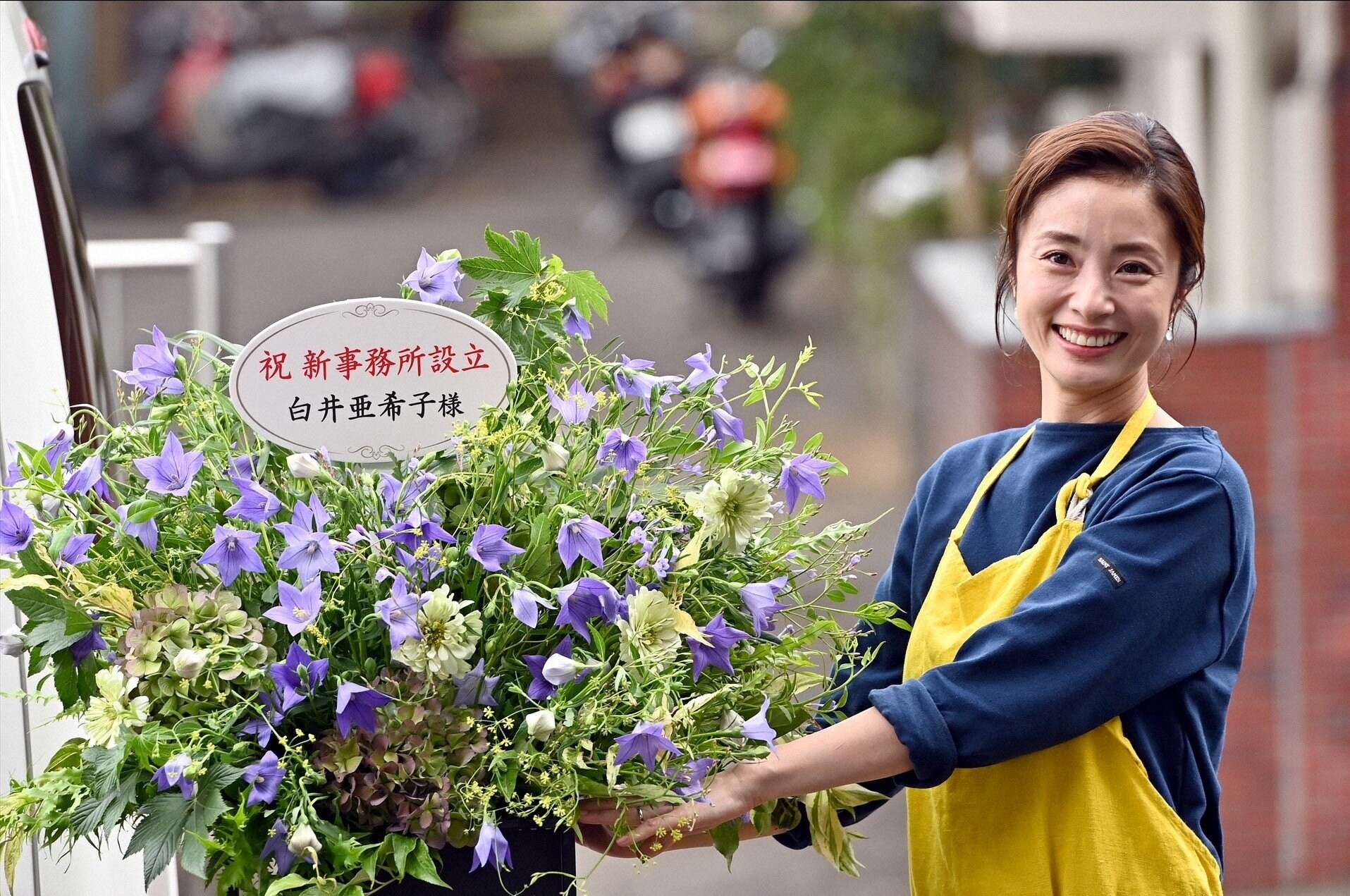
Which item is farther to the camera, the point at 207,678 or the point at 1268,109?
the point at 1268,109

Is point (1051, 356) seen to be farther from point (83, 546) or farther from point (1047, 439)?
point (83, 546)

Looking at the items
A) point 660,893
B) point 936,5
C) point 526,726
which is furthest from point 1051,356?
point 936,5

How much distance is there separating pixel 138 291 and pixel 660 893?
25.2 feet

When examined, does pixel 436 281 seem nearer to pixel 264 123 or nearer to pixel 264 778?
pixel 264 778

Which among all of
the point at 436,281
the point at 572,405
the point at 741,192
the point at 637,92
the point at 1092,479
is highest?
the point at 637,92

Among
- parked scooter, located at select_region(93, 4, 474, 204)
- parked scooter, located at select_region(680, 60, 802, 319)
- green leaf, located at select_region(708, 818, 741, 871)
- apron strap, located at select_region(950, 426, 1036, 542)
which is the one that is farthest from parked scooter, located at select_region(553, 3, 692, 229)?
green leaf, located at select_region(708, 818, 741, 871)

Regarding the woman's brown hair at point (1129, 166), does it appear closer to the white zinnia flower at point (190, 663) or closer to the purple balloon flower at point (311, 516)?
the purple balloon flower at point (311, 516)

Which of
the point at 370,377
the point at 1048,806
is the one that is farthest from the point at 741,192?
the point at 370,377

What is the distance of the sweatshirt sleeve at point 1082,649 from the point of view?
1.52 m

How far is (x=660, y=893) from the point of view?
5.17m

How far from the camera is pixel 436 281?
1524mm

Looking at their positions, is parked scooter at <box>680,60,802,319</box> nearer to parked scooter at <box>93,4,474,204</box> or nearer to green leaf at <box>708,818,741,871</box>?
parked scooter at <box>93,4,474,204</box>

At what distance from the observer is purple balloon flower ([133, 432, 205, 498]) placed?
1367mm

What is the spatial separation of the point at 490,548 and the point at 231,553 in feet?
0.71
